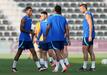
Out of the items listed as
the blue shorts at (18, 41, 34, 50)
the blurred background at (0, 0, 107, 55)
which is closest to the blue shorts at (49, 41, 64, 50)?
the blue shorts at (18, 41, 34, 50)

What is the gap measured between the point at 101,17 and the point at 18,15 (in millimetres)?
7242

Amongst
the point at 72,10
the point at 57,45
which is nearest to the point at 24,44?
the point at 57,45

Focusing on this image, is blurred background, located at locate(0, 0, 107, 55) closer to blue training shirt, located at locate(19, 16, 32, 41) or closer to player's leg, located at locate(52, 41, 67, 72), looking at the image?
blue training shirt, located at locate(19, 16, 32, 41)

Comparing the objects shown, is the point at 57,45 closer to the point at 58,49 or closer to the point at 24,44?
the point at 58,49

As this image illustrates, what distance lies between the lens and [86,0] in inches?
1727

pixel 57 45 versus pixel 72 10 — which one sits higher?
pixel 57 45

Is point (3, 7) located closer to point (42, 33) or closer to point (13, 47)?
point (13, 47)

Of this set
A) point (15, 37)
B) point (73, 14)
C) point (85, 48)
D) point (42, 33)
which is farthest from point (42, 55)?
point (73, 14)

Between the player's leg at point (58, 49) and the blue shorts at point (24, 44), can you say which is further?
the blue shorts at point (24, 44)

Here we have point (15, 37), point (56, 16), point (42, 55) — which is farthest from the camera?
point (15, 37)

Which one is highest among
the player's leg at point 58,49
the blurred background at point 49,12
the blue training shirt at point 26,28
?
the blue training shirt at point 26,28

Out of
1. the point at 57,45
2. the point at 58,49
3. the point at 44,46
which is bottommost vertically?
the point at 44,46

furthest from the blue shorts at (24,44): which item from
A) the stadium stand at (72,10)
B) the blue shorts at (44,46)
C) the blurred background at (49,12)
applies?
the stadium stand at (72,10)

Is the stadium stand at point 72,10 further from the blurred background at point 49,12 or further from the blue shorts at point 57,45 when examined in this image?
the blue shorts at point 57,45
